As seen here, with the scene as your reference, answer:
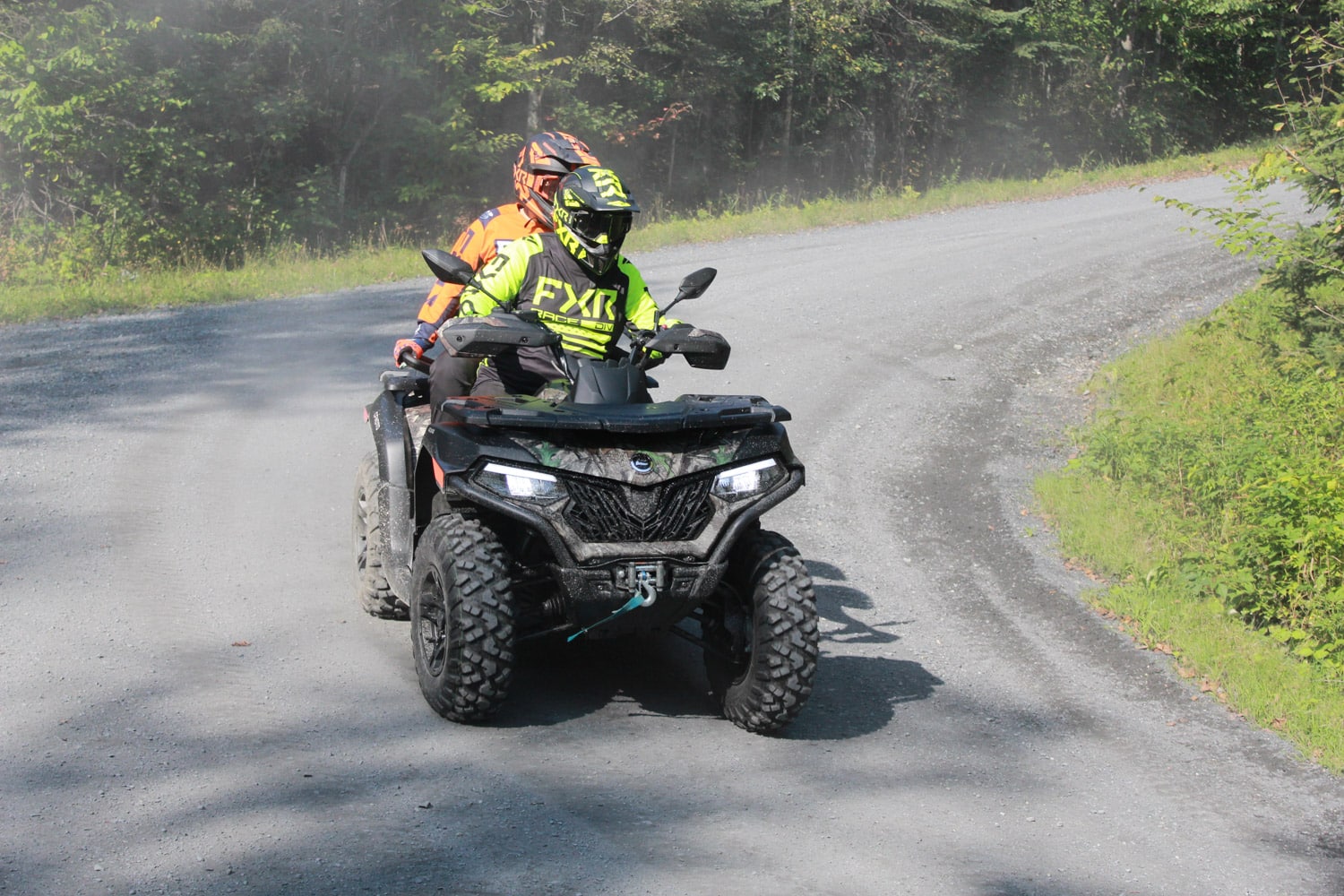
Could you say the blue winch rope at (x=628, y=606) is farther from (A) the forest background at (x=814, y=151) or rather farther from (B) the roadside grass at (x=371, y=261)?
(B) the roadside grass at (x=371, y=261)

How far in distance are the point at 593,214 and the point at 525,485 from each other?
1.43 m

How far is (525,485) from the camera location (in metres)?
5.09

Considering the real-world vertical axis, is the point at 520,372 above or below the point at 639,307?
below

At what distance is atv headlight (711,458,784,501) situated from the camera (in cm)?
529

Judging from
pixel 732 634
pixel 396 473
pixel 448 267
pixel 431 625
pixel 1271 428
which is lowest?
pixel 1271 428

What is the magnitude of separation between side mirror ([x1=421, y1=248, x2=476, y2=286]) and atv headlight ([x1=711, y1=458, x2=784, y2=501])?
4.57ft

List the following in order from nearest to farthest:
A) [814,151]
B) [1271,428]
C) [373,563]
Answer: [373,563]
[1271,428]
[814,151]

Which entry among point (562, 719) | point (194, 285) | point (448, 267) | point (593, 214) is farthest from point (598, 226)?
point (194, 285)

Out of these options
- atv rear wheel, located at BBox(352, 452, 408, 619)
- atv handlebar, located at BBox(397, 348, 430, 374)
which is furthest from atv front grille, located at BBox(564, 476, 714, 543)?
atv handlebar, located at BBox(397, 348, 430, 374)

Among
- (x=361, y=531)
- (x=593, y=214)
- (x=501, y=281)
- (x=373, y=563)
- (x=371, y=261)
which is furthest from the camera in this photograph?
(x=371, y=261)

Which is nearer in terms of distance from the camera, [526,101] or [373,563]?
[373,563]

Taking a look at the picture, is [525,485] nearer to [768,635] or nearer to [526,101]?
[768,635]

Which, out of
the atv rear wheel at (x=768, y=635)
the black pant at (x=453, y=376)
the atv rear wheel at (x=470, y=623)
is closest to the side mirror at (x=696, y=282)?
the atv rear wheel at (x=768, y=635)

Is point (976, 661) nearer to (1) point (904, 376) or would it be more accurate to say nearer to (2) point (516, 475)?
(2) point (516, 475)
